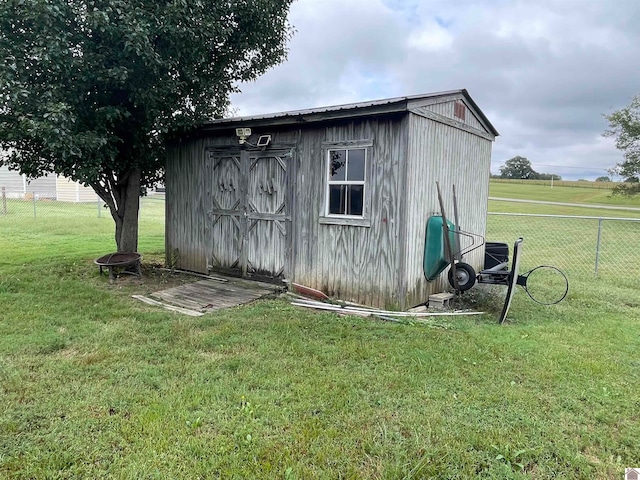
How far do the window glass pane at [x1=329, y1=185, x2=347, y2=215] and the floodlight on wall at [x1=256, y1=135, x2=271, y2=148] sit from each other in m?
1.33

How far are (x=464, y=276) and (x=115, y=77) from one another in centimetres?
564

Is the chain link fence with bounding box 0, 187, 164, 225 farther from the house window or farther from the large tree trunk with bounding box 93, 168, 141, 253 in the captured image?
the house window

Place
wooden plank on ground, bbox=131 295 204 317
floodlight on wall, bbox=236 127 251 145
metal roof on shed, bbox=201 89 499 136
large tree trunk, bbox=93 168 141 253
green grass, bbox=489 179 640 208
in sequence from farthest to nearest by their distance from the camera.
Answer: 1. green grass, bbox=489 179 640 208
2. large tree trunk, bbox=93 168 141 253
3. floodlight on wall, bbox=236 127 251 145
4. wooden plank on ground, bbox=131 295 204 317
5. metal roof on shed, bbox=201 89 499 136

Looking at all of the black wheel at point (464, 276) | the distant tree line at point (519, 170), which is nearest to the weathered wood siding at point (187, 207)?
the black wheel at point (464, 276)

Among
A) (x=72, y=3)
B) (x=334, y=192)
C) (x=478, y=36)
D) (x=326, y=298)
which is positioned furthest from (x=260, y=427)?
(x=478, y=36)

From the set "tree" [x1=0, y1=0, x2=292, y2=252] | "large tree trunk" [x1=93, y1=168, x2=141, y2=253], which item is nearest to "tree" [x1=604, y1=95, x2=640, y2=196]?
"tree" [x1=0, y1=0, x2=292, y2=252]

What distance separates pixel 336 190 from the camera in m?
5.82

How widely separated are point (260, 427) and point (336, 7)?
35.5ft

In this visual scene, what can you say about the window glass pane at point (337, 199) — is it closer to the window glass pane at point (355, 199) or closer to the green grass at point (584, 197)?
the window glass pane at point (355, 199)

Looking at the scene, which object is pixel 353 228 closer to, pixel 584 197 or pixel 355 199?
pixel 355 199

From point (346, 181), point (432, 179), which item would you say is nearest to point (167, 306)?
point (346, 181)

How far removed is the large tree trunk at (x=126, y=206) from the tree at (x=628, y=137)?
84.5ft

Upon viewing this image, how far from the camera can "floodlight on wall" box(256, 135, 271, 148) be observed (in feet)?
20.9

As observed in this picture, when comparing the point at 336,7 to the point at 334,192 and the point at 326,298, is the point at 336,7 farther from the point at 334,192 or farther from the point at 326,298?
the point at 326,298
